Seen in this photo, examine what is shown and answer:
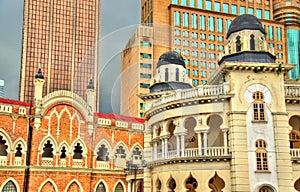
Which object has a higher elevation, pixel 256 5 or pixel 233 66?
pixel 256 5

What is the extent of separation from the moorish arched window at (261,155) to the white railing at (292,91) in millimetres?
4211

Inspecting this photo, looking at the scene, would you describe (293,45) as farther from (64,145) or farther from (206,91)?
(206,91)

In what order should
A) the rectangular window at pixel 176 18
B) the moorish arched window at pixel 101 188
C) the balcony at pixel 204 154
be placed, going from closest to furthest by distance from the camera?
the balcony at pixel 204 154 → the moorish arched window at pixel 101 188 → the rectangular window at pixel 176 18

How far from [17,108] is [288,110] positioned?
24.3 metres

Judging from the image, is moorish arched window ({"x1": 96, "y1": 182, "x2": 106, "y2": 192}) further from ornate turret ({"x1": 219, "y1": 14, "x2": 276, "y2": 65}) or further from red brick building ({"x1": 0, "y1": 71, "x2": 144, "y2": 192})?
ornate turret ({"x1": 219, "y1": 14, "x2": 276, "y2": 65})

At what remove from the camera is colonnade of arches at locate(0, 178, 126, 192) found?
36.8 metres

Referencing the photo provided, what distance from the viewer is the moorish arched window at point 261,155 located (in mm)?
27125

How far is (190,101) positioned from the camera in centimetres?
2930

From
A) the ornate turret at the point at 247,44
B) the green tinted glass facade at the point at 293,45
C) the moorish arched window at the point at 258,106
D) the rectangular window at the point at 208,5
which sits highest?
the rectangular window at the point at 208,5

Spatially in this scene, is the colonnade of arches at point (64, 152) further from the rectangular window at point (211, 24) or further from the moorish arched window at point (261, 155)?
the rectangular window at point (211, 24)

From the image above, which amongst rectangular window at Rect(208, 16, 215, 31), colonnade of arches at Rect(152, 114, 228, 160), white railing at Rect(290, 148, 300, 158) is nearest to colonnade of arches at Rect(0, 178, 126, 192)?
colonnade of arches at Rect(152, 114, 228, 160)

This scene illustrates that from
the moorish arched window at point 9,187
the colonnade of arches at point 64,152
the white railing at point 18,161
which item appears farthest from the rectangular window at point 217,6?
the moorish arched window at point 9,187

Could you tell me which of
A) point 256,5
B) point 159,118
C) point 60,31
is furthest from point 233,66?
point 60,31

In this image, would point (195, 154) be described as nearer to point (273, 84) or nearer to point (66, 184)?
point (273, 84)
